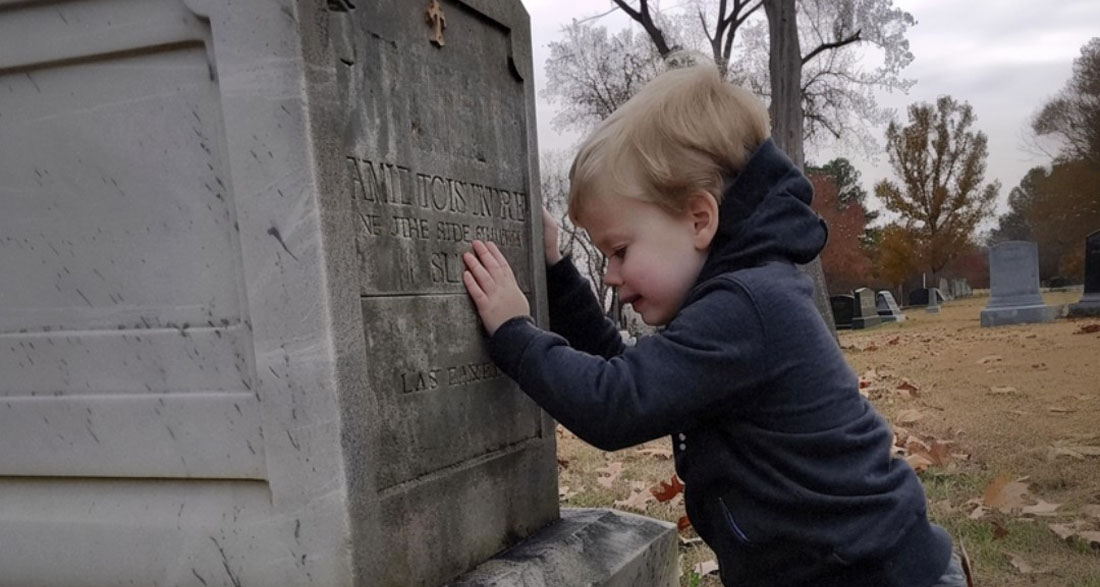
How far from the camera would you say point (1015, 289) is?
611 inches

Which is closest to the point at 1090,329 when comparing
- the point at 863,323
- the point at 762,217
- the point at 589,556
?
the point at 863,323

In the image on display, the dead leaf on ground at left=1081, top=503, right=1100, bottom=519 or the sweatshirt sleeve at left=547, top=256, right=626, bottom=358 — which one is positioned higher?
the sweatshirt sleeve at left=547, top=256, right=626, bottom=358

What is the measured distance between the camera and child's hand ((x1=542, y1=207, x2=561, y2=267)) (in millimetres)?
2588

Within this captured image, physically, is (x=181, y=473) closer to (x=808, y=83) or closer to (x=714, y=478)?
(x=714, y=478)

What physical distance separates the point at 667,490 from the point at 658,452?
1.19 meters

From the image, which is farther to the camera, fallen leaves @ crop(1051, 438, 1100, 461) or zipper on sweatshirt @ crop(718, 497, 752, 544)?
fallen leaves @ crop(1051, 438, 1100, 461)

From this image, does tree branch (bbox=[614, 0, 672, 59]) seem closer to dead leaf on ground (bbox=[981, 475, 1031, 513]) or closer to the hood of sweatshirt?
dead leaf on ground (bbox=[981, 475, 1031, 513])

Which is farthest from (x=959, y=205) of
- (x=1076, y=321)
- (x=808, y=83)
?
(x=1076, y=321)

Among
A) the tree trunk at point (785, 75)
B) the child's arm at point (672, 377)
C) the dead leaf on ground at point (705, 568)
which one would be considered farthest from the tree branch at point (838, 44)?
the child's arm at point (672, 377)

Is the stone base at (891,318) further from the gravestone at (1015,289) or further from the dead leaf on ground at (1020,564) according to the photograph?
the dead leaf on ground at (1020,564)

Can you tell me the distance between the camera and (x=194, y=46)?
174 centimetres

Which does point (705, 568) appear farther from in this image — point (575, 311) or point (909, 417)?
point (909, 417)

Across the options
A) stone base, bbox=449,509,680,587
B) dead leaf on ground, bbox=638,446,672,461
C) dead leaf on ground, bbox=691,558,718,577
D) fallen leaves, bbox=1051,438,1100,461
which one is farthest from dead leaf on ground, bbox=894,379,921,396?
stone base, bbox=449,509,680,587

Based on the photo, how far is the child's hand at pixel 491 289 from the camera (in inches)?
83.0
